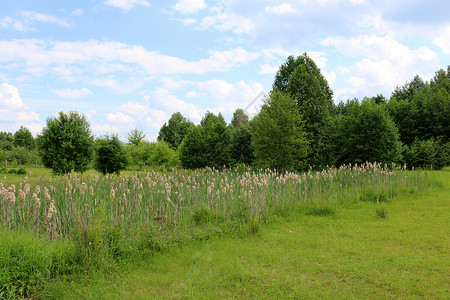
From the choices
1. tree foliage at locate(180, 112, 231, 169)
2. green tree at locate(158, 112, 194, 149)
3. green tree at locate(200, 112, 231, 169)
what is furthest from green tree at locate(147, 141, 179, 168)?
green tree at locate(158, 112, 194, 149)

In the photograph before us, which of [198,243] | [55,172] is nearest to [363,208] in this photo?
[198,243]

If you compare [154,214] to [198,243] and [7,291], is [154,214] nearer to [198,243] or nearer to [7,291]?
[198,243]

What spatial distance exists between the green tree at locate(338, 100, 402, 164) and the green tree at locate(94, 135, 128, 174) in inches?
727

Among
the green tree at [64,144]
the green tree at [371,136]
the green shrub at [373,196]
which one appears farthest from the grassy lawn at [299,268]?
the green tree at [64,144]

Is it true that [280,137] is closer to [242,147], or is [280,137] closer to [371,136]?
[242,147]

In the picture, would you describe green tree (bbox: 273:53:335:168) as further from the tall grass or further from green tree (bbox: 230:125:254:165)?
green tree (bbox: 230:125:254:165)

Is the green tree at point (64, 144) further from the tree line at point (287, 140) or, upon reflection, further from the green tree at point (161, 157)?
the green tree at point (161, 157)

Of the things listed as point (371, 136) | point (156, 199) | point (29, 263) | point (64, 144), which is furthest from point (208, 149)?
point (29, 263)

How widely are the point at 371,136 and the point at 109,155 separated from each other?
67.2 feet

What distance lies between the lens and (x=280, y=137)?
1839cm

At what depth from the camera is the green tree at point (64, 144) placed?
19609 mm

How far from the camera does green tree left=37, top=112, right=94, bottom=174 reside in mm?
19609

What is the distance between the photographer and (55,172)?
1991 cm

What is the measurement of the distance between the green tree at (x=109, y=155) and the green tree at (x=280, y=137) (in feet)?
34.9
